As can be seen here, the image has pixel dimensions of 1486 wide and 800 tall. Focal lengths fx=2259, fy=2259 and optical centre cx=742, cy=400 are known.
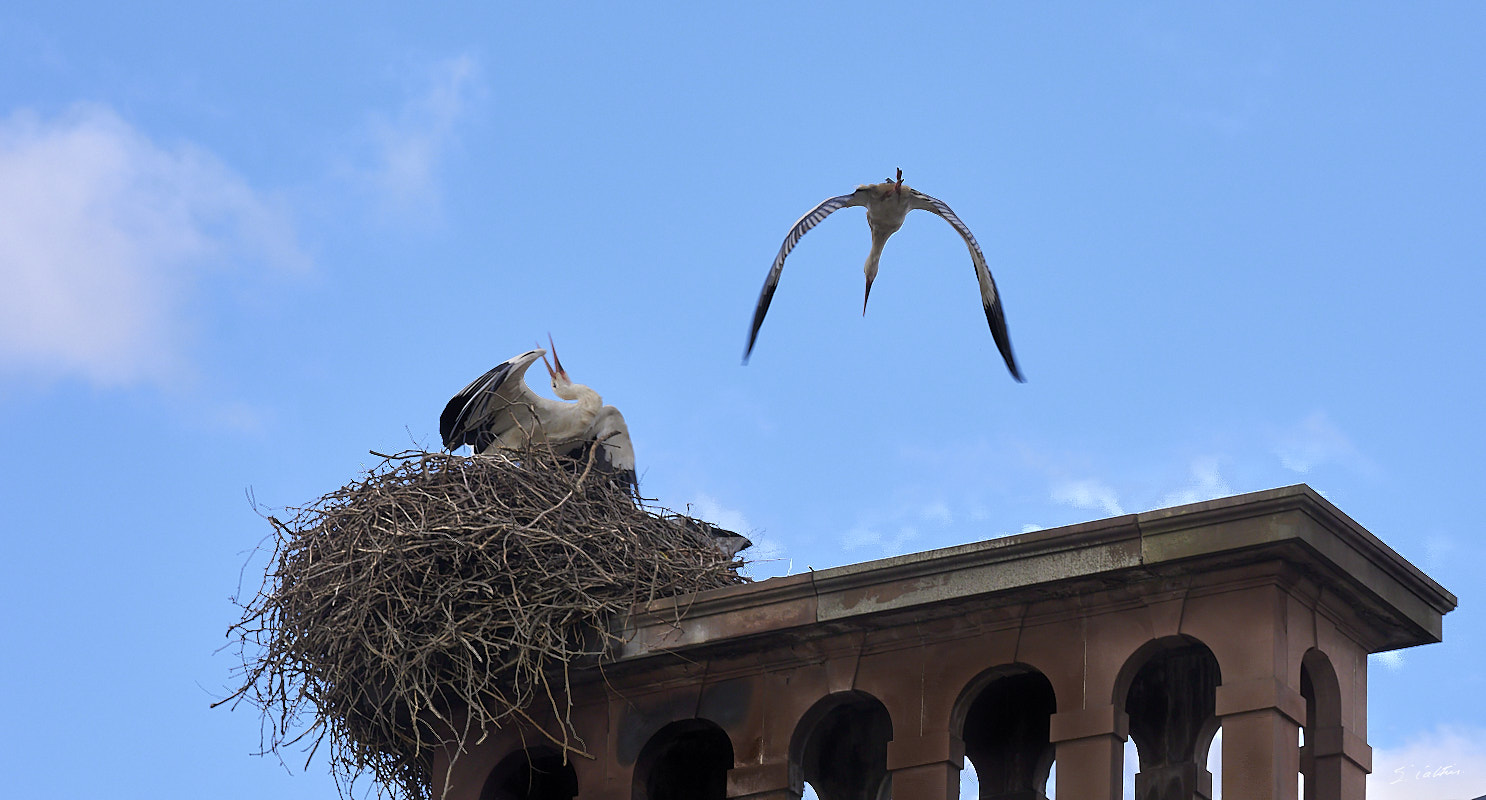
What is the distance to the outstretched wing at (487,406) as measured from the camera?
45.7 ft

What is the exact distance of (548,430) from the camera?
564 inches

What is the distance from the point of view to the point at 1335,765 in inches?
440

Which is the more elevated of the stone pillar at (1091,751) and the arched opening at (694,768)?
the arched opening at (694,768)

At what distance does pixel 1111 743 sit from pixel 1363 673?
65.6 inches

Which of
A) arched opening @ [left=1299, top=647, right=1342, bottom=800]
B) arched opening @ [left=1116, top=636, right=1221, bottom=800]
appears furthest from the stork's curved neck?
arched opening @ [left=1299, top=647, right=1342, bottom=800]

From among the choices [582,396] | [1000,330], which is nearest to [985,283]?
[1000,330]

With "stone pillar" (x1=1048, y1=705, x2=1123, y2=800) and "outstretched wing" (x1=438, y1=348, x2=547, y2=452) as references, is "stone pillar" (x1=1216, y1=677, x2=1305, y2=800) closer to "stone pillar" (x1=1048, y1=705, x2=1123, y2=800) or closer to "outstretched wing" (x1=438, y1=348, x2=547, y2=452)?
"stone pillar" (x1=1048, y1=705, x2=1123, y2=800)

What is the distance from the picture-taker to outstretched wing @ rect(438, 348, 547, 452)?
1394 cm

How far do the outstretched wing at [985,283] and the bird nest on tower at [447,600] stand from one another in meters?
2.26

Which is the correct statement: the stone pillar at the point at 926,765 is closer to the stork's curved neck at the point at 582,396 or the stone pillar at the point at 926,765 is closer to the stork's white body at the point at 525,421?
the stork's white body at the point at 525,421

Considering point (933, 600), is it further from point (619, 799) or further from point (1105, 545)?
point (619, 799)

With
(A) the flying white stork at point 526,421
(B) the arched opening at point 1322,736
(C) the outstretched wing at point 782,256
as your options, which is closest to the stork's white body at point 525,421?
(A) the flying white stork at point 526,421

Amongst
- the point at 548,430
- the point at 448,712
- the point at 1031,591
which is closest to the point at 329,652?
the point at 448,712

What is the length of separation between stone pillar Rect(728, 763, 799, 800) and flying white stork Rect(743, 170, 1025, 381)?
2.82 m
